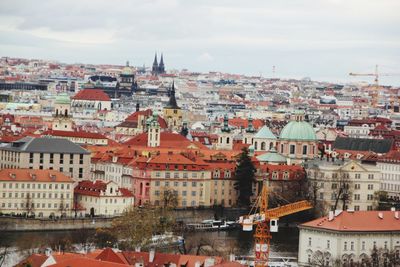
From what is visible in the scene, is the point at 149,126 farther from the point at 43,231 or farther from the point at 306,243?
the point at 306,243

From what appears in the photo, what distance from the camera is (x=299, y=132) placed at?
97750 mm

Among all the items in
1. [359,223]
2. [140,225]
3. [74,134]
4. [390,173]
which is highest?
[74,134]

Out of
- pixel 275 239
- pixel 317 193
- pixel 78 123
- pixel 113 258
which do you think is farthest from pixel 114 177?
pixel 78 123

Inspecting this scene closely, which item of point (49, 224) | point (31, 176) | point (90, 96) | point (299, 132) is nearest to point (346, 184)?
point (31, 176)

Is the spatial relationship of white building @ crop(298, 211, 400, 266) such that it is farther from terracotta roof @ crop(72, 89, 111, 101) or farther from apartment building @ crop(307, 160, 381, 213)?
terracotta roof @ crop(72, 89, 111, 101)

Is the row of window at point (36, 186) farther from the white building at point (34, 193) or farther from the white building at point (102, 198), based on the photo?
the white building at point (102, 198)

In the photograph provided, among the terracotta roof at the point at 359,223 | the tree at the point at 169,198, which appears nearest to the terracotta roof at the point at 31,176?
the tree at the point at 169,198

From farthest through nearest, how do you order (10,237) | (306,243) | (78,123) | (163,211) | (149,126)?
1. (78,123)
2. (149,126)
3. (163,211)
4. (10,237)
5. (306,243)

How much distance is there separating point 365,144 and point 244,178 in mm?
28804

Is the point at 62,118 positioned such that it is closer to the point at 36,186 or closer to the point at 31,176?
the point at 31,176

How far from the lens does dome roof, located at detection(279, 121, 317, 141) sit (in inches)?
3831

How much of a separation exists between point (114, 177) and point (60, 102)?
40.6 meters

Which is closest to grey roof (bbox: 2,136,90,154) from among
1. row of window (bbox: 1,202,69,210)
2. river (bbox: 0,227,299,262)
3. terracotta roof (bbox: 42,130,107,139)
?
row of window (bbox: 1,202,69,210)

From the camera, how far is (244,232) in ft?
235
